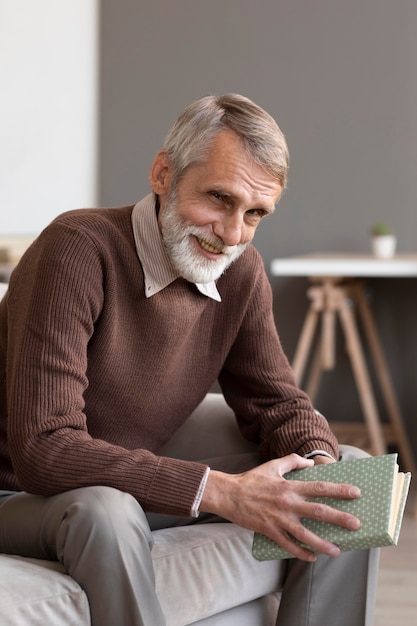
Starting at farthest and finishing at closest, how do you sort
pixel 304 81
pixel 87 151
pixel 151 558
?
pixel 87 151
pixel 304 81
pixel 151 558

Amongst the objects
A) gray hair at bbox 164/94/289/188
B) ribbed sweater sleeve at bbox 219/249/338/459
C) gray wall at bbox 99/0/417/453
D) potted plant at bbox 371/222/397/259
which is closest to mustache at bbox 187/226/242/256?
gray hair at bbox 164/94/289/188

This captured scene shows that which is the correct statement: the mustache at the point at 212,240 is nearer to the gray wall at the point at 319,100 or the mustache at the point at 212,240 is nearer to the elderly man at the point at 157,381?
the elderly man at the point at 157,381

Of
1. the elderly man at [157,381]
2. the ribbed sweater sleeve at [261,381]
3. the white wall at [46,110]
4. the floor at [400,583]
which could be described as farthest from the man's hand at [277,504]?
the white wall at [46,110]

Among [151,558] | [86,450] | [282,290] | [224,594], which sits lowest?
[282,290]

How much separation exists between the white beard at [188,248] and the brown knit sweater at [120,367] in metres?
0.07

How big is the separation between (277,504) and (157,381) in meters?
0.45

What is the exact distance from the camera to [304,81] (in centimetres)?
457

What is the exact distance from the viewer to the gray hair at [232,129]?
74.0 inches

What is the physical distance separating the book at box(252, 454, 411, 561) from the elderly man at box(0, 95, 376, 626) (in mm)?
26

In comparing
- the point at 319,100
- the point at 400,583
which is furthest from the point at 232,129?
the point at 319,100

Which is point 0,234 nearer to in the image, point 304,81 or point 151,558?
point 304,81

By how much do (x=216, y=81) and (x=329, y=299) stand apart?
131cm

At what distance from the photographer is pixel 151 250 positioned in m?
1.99

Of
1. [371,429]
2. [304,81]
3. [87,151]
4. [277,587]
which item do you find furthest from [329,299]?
[277,587]
